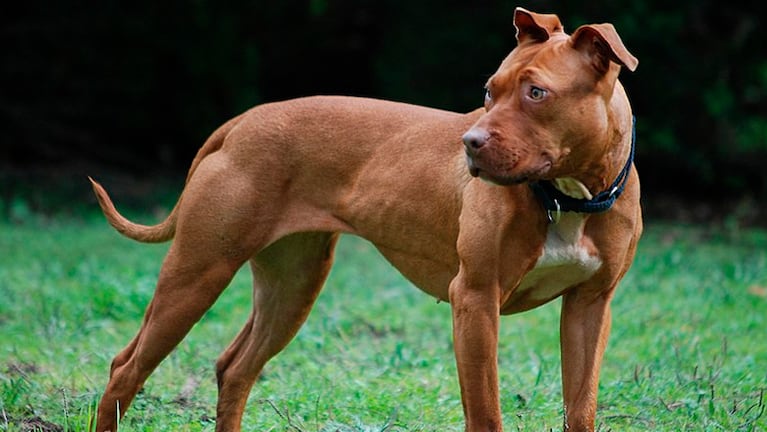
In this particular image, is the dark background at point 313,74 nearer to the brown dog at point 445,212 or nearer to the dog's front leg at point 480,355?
the brown dog at point 445,212

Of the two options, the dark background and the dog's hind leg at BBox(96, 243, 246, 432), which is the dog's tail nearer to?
the dog's hind leg at BBox(96, 243, 246, 432)

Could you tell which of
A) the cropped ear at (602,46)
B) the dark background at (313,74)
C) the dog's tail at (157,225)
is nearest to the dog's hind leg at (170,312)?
the dog's tail at (157,225)

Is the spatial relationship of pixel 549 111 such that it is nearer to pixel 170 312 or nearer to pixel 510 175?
pixel 510 175

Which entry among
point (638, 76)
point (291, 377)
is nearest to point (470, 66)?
point (638, 76)

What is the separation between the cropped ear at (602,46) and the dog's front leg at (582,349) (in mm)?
972

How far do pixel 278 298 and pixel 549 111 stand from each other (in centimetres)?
203

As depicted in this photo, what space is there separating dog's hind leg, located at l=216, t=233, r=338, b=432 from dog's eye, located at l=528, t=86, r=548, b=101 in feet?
5.81

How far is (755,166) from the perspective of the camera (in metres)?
15.2

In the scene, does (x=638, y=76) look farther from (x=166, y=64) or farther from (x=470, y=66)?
(x=166, y=64)

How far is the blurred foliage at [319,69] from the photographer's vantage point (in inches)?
561

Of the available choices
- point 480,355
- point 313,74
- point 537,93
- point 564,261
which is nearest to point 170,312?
point 480,355

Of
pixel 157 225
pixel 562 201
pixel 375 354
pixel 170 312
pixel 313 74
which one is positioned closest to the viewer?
pixel 562 201

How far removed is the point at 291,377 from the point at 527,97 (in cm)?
297

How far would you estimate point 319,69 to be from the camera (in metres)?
18.5
